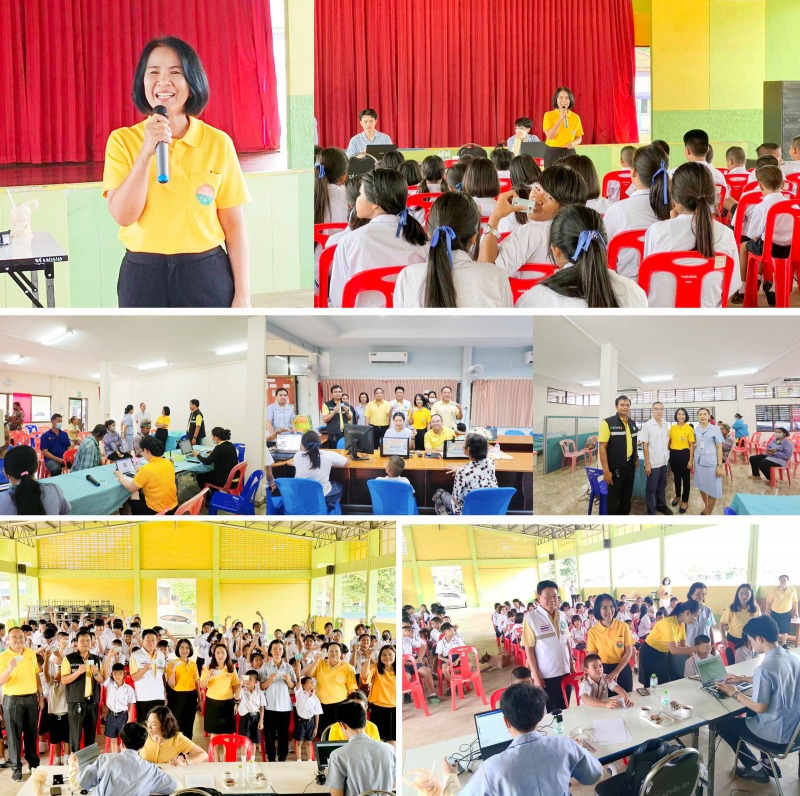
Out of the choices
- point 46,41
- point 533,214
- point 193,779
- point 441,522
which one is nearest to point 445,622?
point 441,522

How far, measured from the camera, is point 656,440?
3746mm

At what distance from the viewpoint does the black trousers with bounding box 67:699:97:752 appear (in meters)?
3.64

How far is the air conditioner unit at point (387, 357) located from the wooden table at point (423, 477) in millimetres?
399

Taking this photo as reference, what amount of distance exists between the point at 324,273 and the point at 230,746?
2.30 metres

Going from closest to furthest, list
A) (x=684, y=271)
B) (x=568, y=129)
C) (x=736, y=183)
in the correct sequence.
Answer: (x=684, y=271), (x=736, y=183), (x=568, y=129)

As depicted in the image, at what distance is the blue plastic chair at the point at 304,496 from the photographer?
12.3ft

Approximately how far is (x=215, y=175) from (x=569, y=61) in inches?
130

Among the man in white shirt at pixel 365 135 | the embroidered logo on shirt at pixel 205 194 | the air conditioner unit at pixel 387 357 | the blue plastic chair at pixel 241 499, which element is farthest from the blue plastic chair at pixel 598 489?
the man in white shirt at pixel 365 135

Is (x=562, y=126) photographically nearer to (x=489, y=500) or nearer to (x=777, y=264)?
(x=777, y=264)

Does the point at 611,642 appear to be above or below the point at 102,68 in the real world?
below

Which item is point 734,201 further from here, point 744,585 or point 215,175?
point 215,175

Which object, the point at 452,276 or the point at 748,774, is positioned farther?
the point at 452,276

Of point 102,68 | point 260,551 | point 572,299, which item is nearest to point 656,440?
point 572,299

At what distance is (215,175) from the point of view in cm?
397
